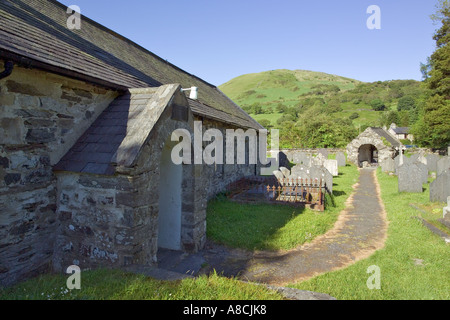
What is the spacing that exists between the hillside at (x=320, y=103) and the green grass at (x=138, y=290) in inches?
1441

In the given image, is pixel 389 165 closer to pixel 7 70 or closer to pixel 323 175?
pixel 323 175

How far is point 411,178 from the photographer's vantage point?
12445mm

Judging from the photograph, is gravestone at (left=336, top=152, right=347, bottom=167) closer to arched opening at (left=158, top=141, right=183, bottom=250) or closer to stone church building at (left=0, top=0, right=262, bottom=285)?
arched opening at (left=158, top=141, right=183, bottom=250)

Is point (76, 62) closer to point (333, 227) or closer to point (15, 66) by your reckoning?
point (15, 66)

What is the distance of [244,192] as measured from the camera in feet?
39.7

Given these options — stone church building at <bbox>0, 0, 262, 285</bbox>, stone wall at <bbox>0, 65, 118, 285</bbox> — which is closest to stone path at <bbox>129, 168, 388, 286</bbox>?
stone church building at <bbox>0, 0, 262, 285</bbox>

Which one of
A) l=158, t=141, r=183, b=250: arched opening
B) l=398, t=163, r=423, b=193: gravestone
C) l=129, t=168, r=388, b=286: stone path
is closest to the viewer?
l=129, t=168, r=388, b=286: stone path

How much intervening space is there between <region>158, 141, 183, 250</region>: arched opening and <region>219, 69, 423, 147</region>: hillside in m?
34.0

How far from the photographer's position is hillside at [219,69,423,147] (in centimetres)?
4116

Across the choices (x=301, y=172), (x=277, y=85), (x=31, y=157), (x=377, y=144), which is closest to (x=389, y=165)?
(x=377, y=144)

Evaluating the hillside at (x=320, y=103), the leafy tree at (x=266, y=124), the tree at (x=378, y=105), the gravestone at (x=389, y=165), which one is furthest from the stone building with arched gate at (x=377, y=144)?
the tree at (x=378, y=105)

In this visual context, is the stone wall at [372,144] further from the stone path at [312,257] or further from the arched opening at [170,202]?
the arched opening at [170,202]
